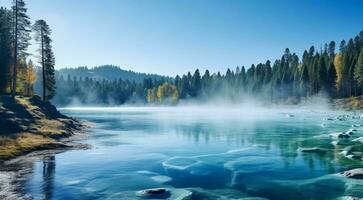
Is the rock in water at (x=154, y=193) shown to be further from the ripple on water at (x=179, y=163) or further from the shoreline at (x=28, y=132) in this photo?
the shoreline at (x=28, y=132)

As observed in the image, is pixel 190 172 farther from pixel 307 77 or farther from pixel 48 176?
pixel 307 77

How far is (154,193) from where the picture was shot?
2020 centimetres

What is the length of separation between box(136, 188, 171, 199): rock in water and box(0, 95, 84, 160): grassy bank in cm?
1594

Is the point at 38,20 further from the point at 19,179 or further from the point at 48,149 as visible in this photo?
the point at 19,179

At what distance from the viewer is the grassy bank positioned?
34.5 metres

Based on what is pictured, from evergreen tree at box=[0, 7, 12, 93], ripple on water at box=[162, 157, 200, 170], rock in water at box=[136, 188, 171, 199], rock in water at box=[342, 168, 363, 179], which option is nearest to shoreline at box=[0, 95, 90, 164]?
evergreen tree at box=[0, 7, 12, 93]

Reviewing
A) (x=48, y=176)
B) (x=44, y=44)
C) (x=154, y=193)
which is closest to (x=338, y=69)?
(x=44, y=44)

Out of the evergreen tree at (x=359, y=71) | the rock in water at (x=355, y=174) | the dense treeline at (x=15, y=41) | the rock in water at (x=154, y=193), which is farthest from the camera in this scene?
the evergreen tree at (x=359, y=71)

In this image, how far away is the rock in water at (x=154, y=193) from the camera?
19.8m

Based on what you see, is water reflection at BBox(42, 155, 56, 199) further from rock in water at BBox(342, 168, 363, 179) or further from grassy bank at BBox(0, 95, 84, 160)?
rock in water at BBox(342, 168, 363, 179)

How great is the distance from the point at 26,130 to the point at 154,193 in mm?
29590

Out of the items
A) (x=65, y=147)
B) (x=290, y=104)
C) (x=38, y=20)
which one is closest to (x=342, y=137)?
(x=65, y=147)

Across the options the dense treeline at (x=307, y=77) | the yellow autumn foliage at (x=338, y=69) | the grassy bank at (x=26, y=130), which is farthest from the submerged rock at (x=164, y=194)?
the yellow autumn foliage at (x=338, y=69)

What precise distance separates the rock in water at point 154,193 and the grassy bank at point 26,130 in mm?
15940
